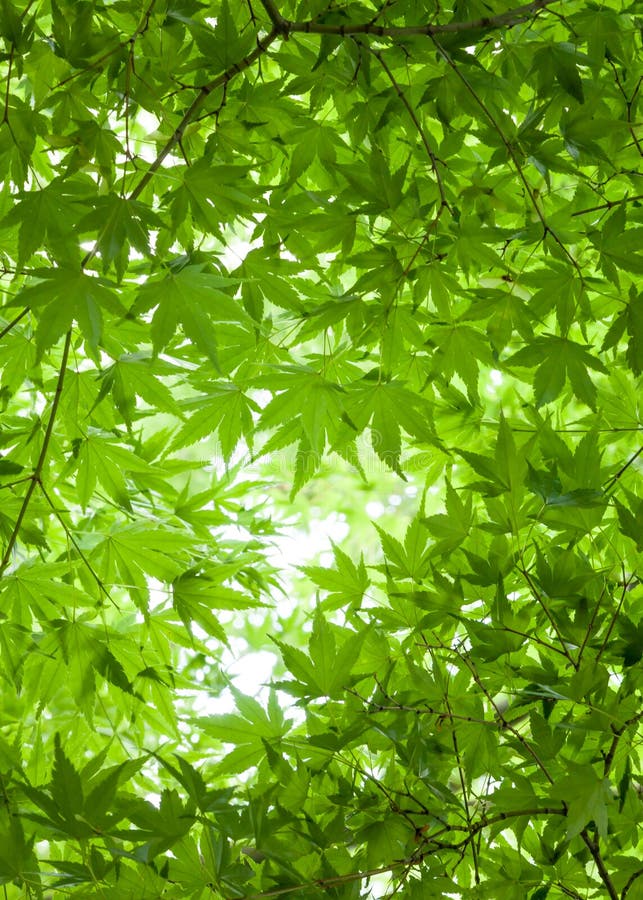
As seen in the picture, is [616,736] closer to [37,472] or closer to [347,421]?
[347,421]

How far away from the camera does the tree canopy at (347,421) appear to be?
790 mm

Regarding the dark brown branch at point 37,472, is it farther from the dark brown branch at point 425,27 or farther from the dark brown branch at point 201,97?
the dark brown branch at point 425,27

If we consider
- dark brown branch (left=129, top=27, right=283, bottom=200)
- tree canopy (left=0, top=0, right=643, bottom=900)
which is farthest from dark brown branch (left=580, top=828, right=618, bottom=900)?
dark brown branch (left=129, top=27, right=283, bottom=200)

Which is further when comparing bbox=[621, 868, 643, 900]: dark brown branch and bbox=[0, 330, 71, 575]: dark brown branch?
bbox=[0, 330, 71, 575]: dark brown branch

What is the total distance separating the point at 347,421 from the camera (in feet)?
3.11

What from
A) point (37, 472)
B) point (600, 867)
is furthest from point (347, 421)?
point (600, 867)

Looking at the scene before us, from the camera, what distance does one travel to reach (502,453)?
2.84 feet

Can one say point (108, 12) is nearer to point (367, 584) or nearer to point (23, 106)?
point (23, 106)

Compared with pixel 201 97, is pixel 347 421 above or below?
below

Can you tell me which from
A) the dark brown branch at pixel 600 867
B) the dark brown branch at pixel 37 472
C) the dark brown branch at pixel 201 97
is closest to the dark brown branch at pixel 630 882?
the dark brown branch at pixel 600 867

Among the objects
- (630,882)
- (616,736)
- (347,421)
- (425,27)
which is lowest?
(630,882)

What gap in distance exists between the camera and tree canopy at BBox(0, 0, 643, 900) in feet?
2.59

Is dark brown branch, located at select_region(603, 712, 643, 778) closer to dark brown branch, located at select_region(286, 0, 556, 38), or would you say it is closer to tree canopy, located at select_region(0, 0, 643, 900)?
tree canopy, located at select_region(0, 0, 643, 900)

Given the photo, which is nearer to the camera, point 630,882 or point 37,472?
point 630,882
